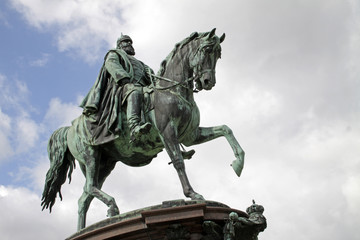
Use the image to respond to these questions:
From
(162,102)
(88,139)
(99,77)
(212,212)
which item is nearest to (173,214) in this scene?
(212,212)

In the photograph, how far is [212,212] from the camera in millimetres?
8672

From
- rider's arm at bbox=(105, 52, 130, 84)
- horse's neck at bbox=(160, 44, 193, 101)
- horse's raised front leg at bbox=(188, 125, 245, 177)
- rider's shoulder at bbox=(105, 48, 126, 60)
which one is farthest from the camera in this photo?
rider's shoulder at bbox=(105, 48, 126, 60)

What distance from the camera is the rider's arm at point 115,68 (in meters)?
10.9

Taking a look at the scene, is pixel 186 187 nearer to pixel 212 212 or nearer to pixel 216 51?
pixel 212 212

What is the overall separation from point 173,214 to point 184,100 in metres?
2.68

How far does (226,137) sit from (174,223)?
2.63 m

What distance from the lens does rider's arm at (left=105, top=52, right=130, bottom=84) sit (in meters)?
10.9

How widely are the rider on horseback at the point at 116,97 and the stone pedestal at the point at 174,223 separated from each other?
1.83 m

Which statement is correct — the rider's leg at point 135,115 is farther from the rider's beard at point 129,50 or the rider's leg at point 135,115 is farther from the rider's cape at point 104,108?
the rider's beard at point 129,50

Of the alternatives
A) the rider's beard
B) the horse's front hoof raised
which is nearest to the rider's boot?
the horse's front hoof raised

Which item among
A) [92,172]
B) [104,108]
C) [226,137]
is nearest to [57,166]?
[92,172]

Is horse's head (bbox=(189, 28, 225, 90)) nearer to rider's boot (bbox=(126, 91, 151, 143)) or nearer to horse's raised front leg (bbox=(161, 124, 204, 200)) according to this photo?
horse's raised front leg (bbox=(161, 124, 204, 200))

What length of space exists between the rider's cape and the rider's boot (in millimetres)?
463

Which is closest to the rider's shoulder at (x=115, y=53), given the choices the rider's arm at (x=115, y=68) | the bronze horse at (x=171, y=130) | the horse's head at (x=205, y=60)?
the rider's arm at (x=115, y=68)
